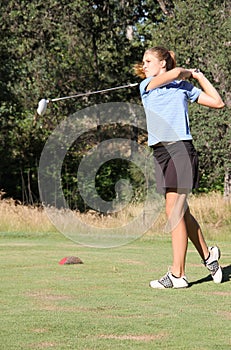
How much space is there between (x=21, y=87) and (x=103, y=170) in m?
4.26

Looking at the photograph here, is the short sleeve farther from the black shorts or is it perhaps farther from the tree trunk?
the tree trunk

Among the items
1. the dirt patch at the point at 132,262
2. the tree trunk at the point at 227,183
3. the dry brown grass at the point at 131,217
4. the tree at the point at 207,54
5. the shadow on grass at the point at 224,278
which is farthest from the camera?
the tree trunk at the point at 227,183

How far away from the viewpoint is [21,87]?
78.6ft

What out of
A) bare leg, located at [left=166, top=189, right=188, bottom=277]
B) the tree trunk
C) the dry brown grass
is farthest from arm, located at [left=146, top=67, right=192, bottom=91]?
the tree trunk

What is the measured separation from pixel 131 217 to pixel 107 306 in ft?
35.9

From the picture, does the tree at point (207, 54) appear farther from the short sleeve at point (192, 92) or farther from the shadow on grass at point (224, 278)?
the short sleeve at point (192, 92)

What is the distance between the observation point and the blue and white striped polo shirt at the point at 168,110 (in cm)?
623

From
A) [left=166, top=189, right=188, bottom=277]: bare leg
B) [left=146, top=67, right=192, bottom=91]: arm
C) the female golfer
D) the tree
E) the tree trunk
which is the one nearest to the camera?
[left=146, top=67, right=192, bottom=91]: arm

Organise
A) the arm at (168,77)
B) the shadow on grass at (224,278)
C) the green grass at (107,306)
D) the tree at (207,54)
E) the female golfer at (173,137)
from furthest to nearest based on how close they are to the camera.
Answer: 1. the tree at (207,54)
2. the shadow on grass at (224,278)
3. the female golfer at (173,137)
4. the arm at (168,77)
5. the green grass at (107,306)

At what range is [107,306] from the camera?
17.0 ft

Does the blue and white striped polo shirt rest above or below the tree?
below

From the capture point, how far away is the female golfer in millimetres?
6223

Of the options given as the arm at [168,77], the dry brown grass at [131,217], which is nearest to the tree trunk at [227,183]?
the dry brown grass at [131,217]

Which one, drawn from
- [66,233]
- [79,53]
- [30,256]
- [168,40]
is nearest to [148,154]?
[168,40]
